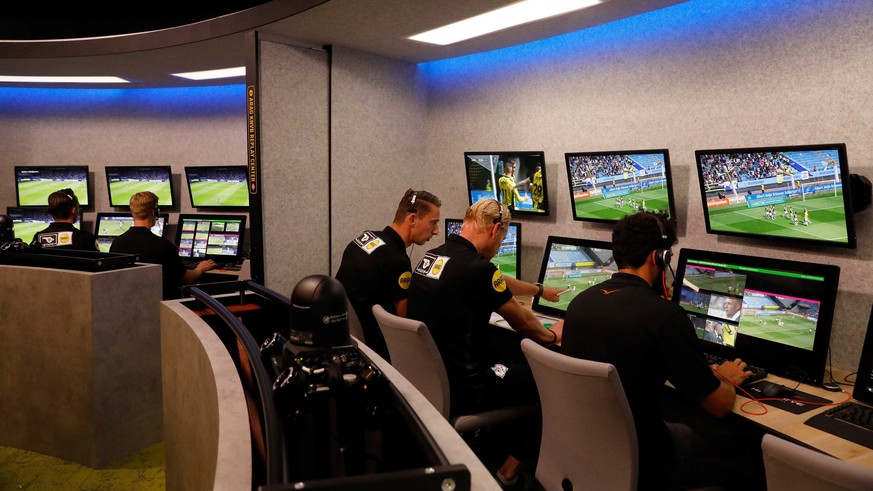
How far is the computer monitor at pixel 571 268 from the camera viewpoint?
324 cm

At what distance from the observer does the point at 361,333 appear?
3037 mm

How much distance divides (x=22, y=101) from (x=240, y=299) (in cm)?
571

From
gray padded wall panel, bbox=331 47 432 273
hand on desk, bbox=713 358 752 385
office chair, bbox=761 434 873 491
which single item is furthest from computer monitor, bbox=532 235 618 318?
office chair, bbox=761 434 873 491

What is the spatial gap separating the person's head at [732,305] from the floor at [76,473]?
8.76 ft

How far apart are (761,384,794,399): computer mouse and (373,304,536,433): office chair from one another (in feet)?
2.76

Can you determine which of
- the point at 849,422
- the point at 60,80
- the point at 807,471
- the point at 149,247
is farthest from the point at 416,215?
the point at 60,80

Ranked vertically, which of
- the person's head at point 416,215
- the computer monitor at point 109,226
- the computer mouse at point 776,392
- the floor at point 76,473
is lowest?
the floor at point 76,473

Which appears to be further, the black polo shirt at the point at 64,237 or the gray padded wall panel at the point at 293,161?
the black polo shirt at the point at 64,237

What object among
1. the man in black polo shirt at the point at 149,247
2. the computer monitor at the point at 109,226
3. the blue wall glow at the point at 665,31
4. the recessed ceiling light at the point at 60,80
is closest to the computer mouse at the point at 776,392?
the blue wall glow at the point at 665,31

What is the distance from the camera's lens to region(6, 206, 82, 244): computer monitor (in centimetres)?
607

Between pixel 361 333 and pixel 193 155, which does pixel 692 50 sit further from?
pixel 193 155

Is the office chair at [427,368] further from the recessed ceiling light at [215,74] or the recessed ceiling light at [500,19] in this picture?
the recessed ceiling light at [215,74]

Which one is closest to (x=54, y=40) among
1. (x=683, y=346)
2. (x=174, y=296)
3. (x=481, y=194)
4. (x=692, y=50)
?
(x=174, y=296)

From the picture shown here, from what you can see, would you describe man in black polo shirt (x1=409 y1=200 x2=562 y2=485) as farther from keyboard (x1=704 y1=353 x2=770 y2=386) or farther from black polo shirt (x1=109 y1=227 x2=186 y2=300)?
black polo shirt (x1=109 y1=227 x2=186 y2=300)
